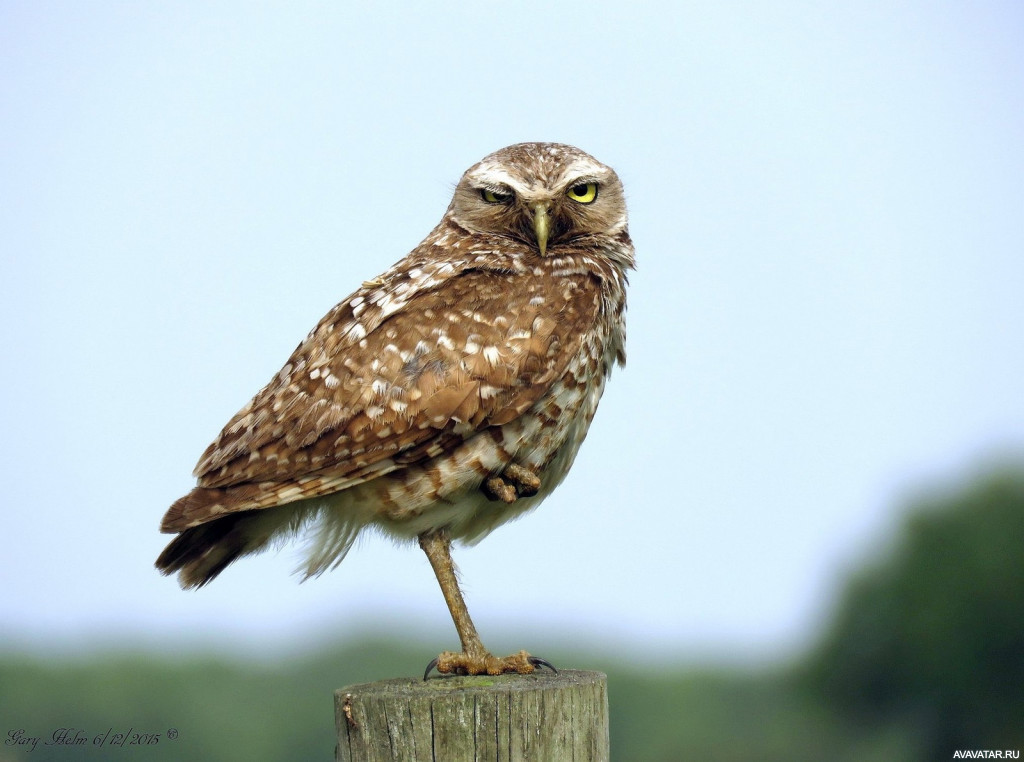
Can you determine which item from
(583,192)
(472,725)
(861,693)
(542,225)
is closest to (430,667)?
(472,725)

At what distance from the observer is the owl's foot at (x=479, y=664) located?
528 centimetres

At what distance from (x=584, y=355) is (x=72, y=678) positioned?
5350 cm

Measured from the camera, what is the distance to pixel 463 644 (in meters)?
5.39

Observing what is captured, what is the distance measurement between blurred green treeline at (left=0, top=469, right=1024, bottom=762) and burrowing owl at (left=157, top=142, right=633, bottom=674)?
805 inches

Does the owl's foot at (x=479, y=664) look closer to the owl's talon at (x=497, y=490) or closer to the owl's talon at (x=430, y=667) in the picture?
the owl's talon at (x=430, y=667)

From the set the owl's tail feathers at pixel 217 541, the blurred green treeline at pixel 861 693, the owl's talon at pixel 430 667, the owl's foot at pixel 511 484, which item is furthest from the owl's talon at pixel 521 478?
the blurred green treeline at pixel 861 693

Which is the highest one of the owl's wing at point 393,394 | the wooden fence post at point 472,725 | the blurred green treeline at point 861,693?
the owl's wing at point 393,394

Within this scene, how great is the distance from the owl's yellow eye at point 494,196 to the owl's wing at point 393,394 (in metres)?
0.70

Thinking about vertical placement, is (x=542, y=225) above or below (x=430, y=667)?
above

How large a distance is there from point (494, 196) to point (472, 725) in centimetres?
274

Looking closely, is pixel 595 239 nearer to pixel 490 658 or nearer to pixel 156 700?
pixel 490 658

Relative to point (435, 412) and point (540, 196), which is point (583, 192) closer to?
point (540, 196)

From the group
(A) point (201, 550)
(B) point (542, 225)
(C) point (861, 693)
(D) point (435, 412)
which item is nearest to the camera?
(D) point (435, 412)

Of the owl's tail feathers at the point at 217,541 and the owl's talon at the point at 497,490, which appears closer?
the owl's talon at the point at 497,490
